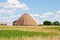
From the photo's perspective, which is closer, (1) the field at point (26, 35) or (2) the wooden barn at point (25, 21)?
(1) the field at point (26, 35)

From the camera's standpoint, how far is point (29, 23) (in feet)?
→ 419

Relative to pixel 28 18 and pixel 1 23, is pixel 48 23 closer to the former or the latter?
pixel 28 18

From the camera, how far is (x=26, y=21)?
5039 inches

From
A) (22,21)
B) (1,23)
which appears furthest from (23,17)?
(1,23)

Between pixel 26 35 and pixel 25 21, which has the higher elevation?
pixel 25 21

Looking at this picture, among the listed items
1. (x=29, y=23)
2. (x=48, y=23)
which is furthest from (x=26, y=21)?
(x=48, y=23)

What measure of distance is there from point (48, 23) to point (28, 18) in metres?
14.3

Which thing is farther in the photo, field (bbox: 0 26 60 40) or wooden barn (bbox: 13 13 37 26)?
wooden barn (bbox: 13 13 37 26)

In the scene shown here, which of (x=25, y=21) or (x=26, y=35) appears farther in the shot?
(x=25, y=21)

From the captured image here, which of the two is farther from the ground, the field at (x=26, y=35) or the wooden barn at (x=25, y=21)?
the wooden barn at (x=25, y=21)

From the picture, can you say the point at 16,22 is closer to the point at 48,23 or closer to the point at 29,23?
the point at 29,23

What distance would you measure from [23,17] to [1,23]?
14855 mm

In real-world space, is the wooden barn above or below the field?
above

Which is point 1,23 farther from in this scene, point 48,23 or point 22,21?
point 48,23
